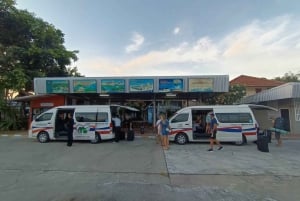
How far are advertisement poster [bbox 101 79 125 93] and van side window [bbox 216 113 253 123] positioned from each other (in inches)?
276

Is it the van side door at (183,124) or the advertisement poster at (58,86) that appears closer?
the van side door at (183,124)

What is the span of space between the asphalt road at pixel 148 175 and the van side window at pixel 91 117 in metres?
3.51

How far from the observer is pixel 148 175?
744 cm

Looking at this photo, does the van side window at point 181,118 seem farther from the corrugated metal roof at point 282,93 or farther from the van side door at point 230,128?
the corrugated metal roof at point 282,93

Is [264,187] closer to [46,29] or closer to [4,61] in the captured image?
[4,61]

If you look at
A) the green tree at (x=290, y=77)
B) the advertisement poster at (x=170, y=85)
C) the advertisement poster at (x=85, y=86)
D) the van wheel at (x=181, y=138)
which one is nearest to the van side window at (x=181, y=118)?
the van wheel at (x=181, y=138)

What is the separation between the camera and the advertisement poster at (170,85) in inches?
689

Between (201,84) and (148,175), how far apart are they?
11.0 meters

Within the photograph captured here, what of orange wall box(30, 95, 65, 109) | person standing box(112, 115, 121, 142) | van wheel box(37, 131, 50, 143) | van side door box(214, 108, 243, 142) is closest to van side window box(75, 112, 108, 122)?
person standing box(112, 115, 121, 142)

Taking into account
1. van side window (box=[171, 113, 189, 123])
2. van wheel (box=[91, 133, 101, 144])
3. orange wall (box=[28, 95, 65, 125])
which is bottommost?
van wheel (box=[91, 133, 101, 144])

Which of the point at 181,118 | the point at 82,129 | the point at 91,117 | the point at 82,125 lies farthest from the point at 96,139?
the point at 181,118

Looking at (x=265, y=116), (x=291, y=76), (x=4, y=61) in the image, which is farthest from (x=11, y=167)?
(x=291, y=76)

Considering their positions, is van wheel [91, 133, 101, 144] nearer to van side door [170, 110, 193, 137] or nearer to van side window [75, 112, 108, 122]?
van side window [75, 112, 108, 122]

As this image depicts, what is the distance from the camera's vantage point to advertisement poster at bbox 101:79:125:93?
17.8 m
